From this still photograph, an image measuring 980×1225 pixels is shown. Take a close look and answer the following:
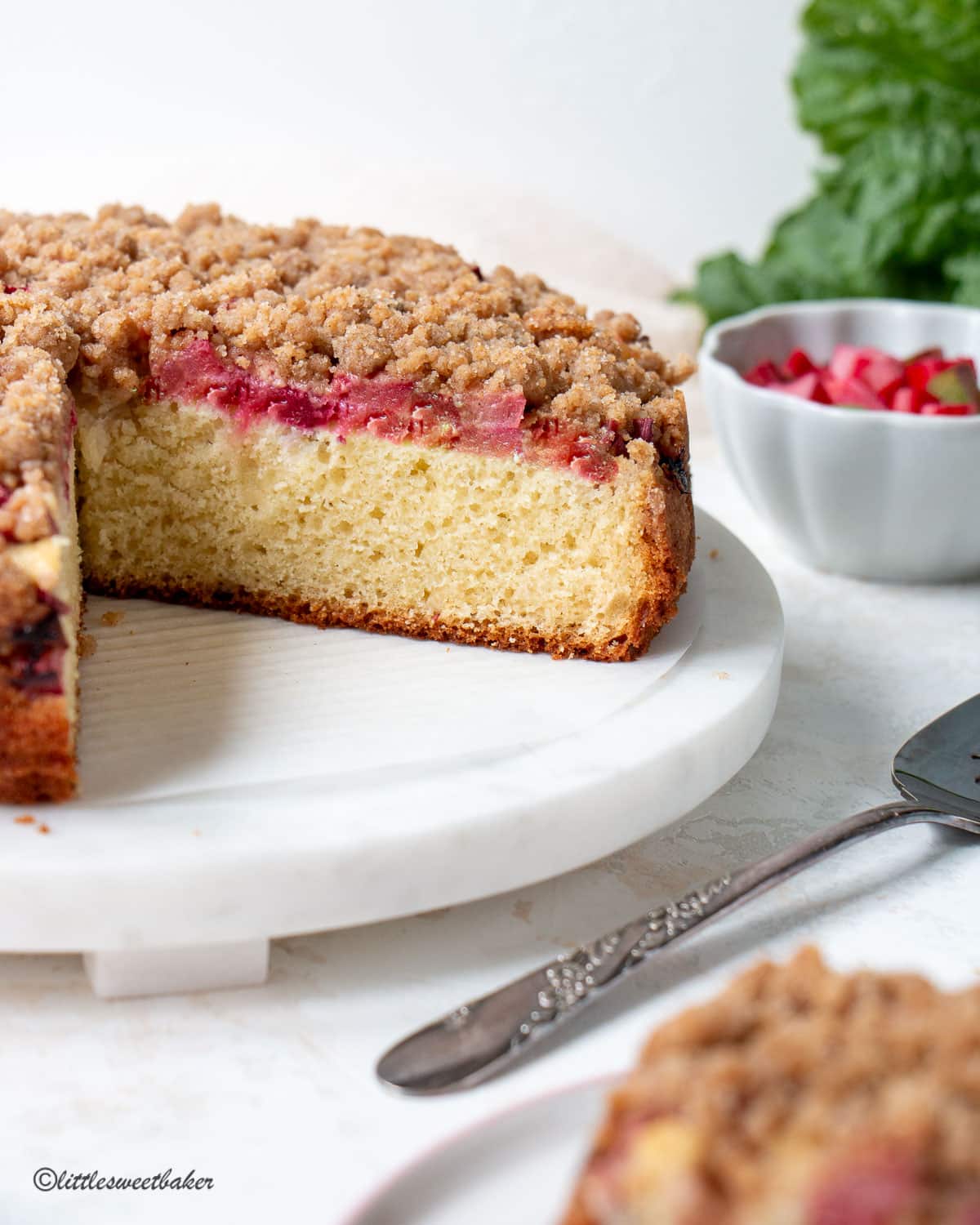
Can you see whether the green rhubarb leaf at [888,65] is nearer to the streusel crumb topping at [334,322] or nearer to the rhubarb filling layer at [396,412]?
the streusel crumb topping at [334,322]

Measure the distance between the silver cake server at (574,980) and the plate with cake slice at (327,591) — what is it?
201 mm

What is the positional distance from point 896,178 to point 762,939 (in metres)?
3.46

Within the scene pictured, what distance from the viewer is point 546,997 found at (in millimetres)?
1901

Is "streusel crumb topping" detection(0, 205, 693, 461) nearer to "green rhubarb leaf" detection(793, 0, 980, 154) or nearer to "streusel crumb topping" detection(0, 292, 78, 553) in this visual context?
"streusel crumb topping" detection(0, 292, 78, 553)

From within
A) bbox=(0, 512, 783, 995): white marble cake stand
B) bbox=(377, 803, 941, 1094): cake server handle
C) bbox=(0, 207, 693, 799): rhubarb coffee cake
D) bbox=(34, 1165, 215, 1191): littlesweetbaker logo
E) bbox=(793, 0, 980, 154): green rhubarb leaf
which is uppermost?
bbox=(793, 0, 980, 154): green rhubarb leaf

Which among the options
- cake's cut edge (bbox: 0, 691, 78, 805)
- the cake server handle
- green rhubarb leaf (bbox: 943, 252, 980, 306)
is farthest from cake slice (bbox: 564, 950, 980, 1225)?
green rhubarb leaf (bbox: 943, 252, 980, 306)

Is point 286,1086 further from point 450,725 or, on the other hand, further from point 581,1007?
point 450,725

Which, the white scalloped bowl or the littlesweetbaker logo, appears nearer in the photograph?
the littlesweetbaker logo

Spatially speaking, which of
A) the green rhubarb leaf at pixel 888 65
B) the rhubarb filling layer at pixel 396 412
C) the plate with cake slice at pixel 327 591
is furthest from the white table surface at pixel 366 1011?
the green rhubarb leaf at pixel 888 65

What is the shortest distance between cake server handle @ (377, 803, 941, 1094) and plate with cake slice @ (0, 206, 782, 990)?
0.20m

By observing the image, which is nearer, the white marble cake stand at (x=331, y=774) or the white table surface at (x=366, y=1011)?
the white table surface at (x=366, y=1011)

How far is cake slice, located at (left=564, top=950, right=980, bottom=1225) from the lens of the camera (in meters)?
1.21

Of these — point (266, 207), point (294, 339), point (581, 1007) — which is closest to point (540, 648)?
point (294, 339)

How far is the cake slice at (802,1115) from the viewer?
121 centimetres
